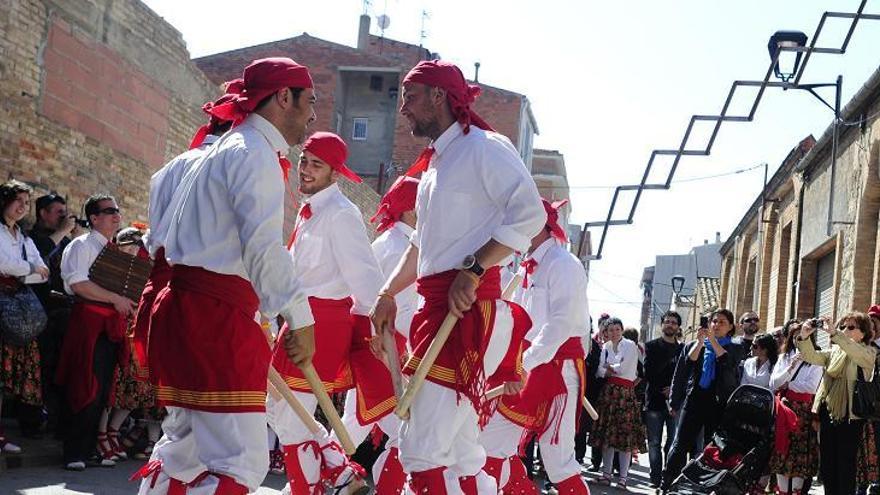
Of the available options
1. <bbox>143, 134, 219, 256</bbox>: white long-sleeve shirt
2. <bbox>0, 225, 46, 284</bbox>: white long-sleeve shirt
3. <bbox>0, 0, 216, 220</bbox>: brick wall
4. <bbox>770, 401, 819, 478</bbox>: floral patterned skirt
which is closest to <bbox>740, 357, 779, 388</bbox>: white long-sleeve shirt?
<bbox>770, 401, 819, 478</bbox>: floral patterned skirt

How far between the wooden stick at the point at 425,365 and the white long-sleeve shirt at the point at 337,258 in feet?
5.03

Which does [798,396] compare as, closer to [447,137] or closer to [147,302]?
[447,137]

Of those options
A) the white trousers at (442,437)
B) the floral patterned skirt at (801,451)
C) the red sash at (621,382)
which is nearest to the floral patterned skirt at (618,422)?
the red sash at (621,382)

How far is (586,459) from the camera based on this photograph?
15180 mm

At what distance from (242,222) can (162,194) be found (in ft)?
3.26

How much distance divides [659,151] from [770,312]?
13.7 m

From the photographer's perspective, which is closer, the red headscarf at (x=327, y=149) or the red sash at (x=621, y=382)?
the red headscarf at (x=327, y=149)

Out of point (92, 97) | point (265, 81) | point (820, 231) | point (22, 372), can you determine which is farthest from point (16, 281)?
point (820, 231)

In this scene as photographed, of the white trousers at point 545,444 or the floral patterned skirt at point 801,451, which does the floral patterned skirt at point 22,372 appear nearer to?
the white trousers at point 545,444

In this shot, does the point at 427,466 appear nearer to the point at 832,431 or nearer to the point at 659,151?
the point at 832,431

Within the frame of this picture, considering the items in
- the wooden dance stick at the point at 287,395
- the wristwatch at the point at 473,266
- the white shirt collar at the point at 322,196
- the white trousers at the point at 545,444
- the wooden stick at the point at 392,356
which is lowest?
the white trousers at the point at 545,444

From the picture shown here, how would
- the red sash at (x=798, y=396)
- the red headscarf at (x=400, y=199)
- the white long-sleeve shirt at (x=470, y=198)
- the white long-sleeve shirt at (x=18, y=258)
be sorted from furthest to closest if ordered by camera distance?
the red sash at (x=798, y=396)
the white long-sleeve shirt at (x=18, y=258)
the red headscarf at (x=400, y=199)
the white long-sleeve shirt at (x=470, y=198)

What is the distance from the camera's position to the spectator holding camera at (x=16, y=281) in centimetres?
784

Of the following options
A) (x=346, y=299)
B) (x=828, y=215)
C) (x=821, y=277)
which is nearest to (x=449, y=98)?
(x=346, y=299)
